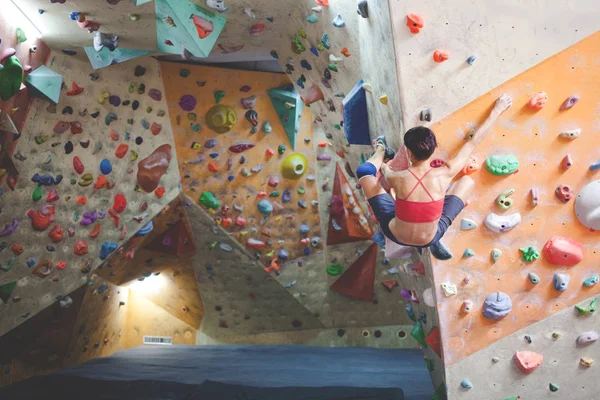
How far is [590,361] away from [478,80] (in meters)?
1.70

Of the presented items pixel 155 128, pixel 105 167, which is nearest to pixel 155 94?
pixel 155 128

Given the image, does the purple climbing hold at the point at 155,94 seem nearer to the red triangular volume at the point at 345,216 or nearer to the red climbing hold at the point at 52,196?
the red climbing hold at the point at 52,196

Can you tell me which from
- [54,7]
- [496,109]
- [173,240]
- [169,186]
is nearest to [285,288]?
[173,240]

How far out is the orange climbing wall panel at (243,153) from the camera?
6328 mm

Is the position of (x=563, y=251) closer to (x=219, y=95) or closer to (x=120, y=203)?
(x=219, y=95)

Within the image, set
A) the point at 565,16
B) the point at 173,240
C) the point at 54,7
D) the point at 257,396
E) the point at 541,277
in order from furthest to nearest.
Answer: the point at 173,240 < the point at 257,396 < the point at 54,7 < the point at 541,277 < the point at 565,16

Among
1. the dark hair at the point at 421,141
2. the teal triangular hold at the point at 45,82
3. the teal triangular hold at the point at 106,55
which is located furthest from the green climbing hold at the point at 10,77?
the dark hair at the point at 421,141

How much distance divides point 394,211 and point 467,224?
1.50ft

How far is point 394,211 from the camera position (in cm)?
324

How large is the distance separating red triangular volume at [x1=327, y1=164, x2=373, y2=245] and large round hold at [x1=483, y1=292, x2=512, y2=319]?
327cm

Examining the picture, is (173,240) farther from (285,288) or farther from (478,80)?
(478,80)

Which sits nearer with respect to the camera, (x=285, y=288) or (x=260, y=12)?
(x=260, y=12)

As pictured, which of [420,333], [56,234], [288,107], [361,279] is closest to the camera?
[420,333]

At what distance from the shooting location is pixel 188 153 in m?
6.52
